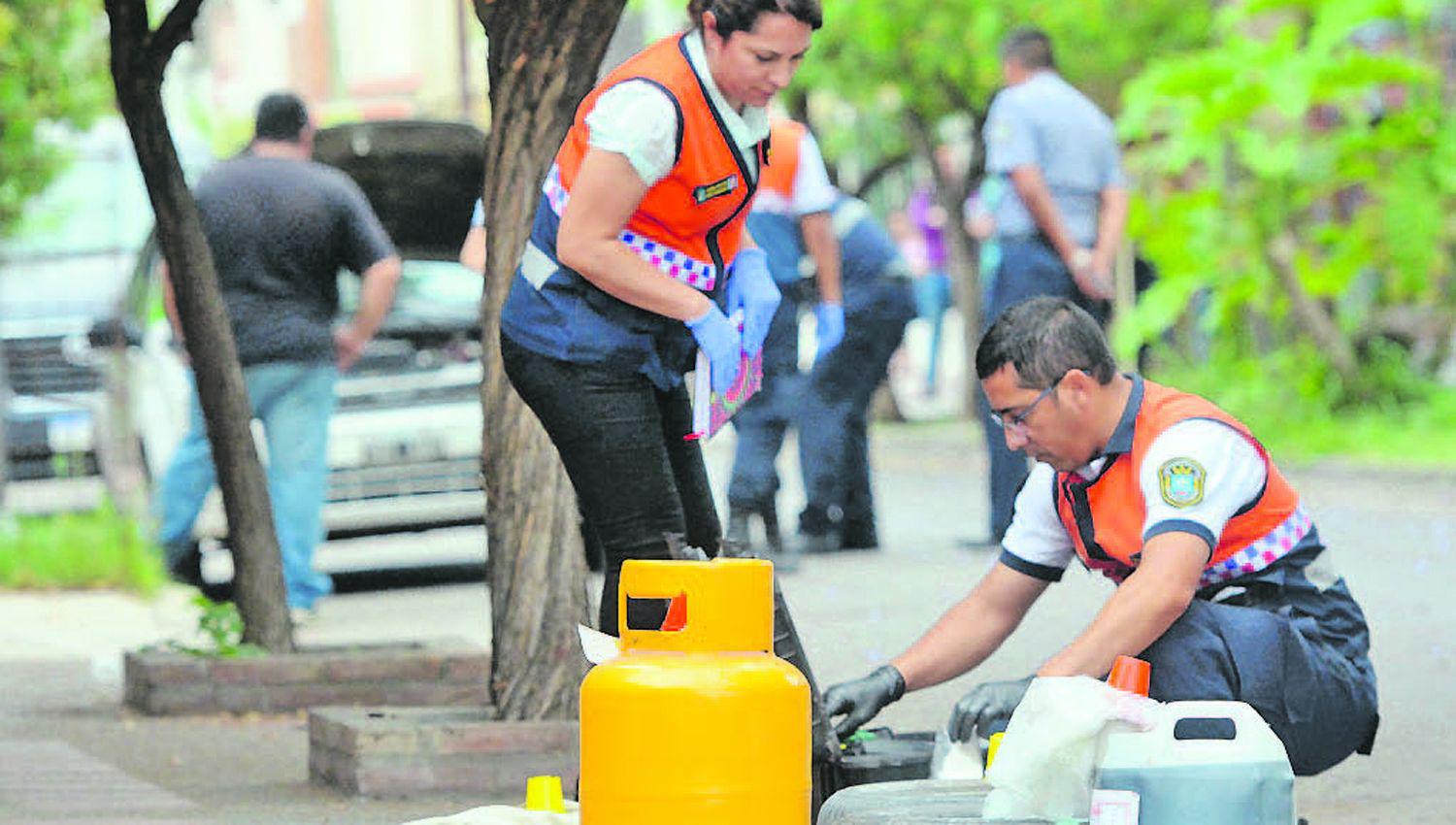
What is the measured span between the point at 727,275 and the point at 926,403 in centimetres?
2272

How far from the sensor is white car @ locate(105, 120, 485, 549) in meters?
11.4

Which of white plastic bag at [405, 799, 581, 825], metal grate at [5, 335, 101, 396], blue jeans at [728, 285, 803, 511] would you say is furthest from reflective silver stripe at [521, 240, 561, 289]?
metal grate at [5, 335, 101, 396]

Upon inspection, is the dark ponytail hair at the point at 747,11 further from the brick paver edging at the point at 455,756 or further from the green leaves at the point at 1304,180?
the green leaves at the point at 1304,180

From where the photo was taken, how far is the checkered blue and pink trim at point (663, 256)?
543 cm

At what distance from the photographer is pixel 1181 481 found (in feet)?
16.2

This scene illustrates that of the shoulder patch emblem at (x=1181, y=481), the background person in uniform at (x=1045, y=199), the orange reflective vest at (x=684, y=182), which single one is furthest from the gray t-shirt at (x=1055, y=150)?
the shoulder patch emblem at (x=1181, y=481)

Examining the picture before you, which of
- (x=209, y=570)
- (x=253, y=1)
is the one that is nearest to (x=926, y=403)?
(x=209, y=570)

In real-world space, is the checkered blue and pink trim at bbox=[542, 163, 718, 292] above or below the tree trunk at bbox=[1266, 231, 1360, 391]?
above

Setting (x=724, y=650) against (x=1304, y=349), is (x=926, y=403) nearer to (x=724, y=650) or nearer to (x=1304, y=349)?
(x=1304, y=349)

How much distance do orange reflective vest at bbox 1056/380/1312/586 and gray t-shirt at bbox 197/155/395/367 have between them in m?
5.25

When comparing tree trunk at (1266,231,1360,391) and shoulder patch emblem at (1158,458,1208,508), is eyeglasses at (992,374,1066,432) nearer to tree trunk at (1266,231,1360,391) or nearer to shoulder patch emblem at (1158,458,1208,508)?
shoulder patch emblem at (1158,458,1208,508)

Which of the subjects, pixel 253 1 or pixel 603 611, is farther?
pixel 253 1

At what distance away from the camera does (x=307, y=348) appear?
10039 millimetres

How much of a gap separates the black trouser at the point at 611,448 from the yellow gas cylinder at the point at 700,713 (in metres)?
1.12
